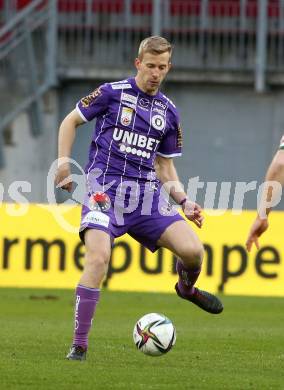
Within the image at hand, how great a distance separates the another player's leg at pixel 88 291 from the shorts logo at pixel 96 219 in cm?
21

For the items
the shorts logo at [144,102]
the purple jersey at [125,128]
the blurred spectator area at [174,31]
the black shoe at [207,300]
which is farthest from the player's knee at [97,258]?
the blurred spectator area at [174,31]

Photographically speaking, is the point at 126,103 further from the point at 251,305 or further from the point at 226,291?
the point at 226,291

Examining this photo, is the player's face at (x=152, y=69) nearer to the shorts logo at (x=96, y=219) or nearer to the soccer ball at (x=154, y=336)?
the shorts logo at (x=96, y=219)

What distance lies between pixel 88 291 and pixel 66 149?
1.08m

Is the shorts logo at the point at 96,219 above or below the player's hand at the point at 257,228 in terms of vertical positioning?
below

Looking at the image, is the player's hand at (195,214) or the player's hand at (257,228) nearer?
the player's hand at (257,228)

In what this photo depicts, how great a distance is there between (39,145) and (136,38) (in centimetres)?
288

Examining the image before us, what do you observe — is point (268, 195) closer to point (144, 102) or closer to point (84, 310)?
point (84, 310)

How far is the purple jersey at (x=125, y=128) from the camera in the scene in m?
9.30

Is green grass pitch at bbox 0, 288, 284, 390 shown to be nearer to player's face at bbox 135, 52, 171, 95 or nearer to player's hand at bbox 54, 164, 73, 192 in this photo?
player's hand at bbox 54, 164, 73, 192

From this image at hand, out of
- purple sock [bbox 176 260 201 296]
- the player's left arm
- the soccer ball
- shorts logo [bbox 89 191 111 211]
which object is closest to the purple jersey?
shorts logo [bbox 89 191 111 211]

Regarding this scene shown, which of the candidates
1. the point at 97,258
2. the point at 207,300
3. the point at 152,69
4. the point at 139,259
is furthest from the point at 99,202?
the point at 139,259

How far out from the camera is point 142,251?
56.2ft

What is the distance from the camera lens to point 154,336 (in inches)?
346
